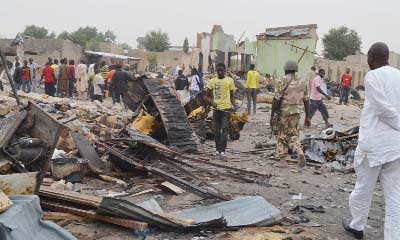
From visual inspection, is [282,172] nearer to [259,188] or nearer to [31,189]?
[259,188]

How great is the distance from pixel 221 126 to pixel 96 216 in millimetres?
5060

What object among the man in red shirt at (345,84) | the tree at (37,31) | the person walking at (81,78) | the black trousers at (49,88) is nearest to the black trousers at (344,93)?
the man in red shirt at (345,84)

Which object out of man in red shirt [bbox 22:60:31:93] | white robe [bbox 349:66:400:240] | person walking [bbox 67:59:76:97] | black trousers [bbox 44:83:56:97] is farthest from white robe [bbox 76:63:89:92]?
white robe [bbox 349:66:400:240]

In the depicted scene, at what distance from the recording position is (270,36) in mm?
30422

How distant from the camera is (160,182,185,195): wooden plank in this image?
20.2 ft

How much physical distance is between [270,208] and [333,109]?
18.4 m

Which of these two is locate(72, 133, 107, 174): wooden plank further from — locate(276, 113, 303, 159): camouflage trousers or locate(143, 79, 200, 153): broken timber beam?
locate(276, 113, 303, 159): camouflage trousers

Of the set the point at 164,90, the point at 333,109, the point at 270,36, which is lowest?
the point at 333,109

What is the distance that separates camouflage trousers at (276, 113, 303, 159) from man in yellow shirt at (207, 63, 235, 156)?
1168mm

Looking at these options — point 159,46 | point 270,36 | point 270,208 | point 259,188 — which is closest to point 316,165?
A: point 259,188

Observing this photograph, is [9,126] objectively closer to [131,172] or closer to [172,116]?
[131,172]

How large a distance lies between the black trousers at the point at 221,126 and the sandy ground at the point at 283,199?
11.6 inches

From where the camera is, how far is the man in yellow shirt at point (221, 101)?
9352 millimetres

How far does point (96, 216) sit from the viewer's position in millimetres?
4734
